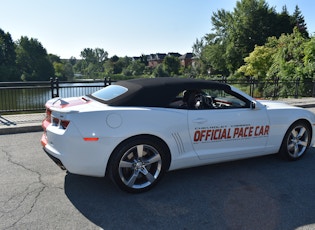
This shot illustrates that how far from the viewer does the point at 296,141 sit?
469cm

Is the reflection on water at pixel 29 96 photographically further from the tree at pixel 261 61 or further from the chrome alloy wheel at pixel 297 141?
the tree at pixel 261 61

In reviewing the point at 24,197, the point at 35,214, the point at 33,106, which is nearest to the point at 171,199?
the point at 35,214

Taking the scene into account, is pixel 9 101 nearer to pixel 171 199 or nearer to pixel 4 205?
pixel 4 205

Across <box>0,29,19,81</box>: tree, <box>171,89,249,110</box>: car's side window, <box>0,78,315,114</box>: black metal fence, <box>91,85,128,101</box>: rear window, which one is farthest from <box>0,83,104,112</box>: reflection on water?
<box>0,29,19,81</box>: tree

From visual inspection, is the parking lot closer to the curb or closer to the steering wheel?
the steering wheel

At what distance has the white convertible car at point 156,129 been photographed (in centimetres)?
319

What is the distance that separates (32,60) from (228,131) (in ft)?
254

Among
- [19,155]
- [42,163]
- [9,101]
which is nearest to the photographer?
[42,163]

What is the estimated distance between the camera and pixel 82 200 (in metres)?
3.24

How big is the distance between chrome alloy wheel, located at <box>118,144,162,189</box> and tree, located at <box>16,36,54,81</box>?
68.1 metres

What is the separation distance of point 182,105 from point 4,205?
8.31 ft

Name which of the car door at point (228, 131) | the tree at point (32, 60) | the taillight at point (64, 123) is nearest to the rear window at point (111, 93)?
the taillight at point (64, 123)

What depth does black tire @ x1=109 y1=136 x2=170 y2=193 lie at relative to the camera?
Result: 10.8 feet

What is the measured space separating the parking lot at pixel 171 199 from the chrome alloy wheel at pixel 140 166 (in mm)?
171
